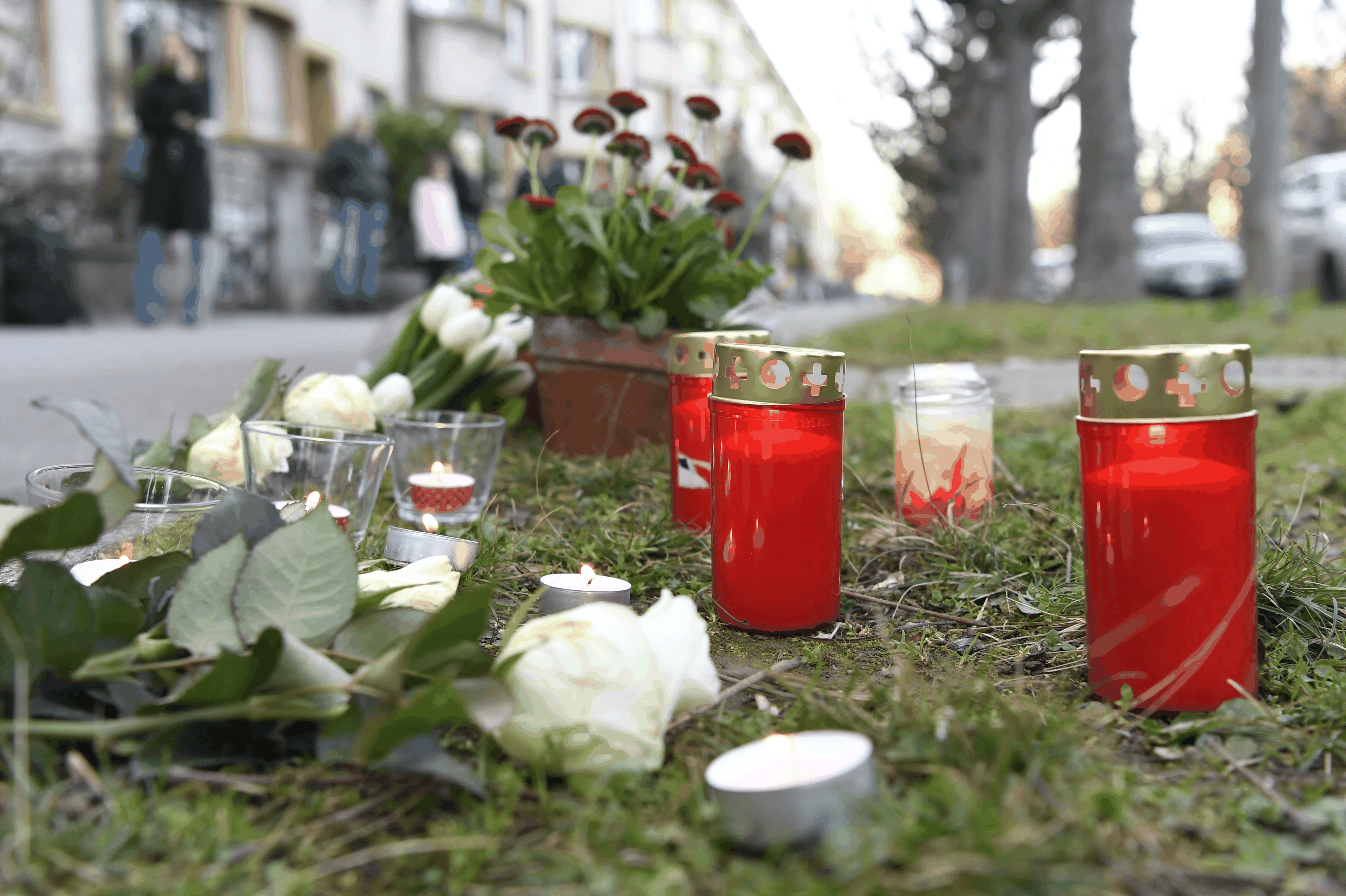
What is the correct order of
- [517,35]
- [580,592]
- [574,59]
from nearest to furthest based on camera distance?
[580,592], [517,35], [574,59]

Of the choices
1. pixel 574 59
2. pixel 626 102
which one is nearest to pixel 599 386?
pixel 626 102

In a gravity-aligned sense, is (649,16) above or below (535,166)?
above

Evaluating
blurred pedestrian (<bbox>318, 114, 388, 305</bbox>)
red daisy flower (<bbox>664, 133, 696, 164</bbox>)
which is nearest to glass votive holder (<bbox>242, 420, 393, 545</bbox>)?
red daisy flower (<bbox>664, 133, 696, 164</bbox>)

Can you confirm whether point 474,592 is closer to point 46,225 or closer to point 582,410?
point 582,410

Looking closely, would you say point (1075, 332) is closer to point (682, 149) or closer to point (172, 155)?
point (682, 149)

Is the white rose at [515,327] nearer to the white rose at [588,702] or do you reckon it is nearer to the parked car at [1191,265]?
the white rose at [588,702]

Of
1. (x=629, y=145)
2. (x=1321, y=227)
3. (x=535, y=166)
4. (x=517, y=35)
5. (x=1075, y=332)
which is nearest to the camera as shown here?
(x=629, y=145)

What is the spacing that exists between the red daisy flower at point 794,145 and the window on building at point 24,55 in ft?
27.9

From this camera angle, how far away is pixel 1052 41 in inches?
614

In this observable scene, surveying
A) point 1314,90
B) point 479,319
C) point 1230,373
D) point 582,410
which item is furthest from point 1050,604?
point 1314,90

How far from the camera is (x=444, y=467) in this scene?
1936 mm

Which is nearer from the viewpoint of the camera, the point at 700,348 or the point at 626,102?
the point at 700,348

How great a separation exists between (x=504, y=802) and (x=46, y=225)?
8845 mm

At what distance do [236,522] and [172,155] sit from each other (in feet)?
26.1
